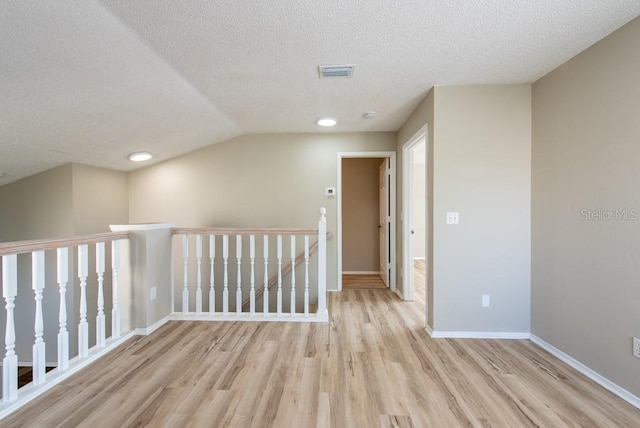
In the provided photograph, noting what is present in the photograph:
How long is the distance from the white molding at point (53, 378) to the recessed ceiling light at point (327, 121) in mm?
2932

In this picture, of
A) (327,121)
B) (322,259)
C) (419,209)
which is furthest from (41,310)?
(419,209)

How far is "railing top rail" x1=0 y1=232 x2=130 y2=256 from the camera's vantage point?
64.1 inches

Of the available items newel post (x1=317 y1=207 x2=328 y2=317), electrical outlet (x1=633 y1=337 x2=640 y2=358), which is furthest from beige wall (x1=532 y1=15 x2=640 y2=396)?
newel post (x1=317 y1=207 x2=328 y2=317)

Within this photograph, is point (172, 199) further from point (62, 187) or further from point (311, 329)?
point (311, 329)

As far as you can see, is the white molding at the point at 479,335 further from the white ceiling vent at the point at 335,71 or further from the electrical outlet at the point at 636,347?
the white ceiling vent at the point at 335,71

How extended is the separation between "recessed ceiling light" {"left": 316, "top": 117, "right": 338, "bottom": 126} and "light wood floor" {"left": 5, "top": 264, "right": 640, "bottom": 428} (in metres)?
2.33

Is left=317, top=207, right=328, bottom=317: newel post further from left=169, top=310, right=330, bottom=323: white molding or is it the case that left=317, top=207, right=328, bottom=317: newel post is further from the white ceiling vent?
the white ceiling vent

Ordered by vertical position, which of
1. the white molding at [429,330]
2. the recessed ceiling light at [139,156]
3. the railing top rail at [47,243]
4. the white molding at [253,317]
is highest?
the recessed ceiling light at [139,156]

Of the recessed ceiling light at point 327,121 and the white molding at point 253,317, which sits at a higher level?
the recessed ceiling light at point 327,121

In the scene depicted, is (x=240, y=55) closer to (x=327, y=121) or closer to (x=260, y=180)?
(x=327, y=121)

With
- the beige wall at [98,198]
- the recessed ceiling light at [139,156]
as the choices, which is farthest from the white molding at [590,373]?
the beige wall at [98,198]

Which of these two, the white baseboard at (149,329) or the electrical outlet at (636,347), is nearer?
the electrical outlet at (636,347)

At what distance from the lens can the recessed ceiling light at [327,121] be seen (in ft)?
11.6

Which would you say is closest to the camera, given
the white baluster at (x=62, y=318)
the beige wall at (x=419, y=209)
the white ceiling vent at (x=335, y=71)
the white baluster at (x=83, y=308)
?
the white baluster at (x=62, y=318)
